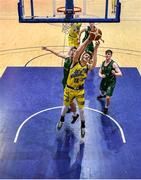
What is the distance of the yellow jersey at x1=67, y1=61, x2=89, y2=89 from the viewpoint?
6277 mm

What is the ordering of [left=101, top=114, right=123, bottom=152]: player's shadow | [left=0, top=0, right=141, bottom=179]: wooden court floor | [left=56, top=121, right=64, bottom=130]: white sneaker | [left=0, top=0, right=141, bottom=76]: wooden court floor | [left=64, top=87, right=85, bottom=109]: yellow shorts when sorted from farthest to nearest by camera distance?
1. [left=0, top=0, right=141, bottom=76]: wooden court floor
2. [left=56, top=121, right=64, bottom=130]: white sneaker
3. [left=101, top=114, right=123, bottom=152]: player's shadow
4. [left=64, top=87, right=85, bottom=109]: yellow shorts
5. [left=0, top=0, right=141, bottom=179]: wooden court floor

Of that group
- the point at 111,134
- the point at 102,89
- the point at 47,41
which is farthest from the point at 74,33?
the point at 111,134

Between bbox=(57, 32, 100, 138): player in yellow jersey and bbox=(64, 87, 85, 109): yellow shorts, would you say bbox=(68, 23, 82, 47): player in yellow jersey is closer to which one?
bbox=(57, 32, 100, 138): player in yellow jersey

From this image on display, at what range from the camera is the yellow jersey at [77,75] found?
20.6ft

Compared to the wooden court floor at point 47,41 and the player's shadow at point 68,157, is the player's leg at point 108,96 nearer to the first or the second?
the player's shadow at point 68,157

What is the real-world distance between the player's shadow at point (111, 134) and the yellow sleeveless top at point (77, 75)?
4.31 feet

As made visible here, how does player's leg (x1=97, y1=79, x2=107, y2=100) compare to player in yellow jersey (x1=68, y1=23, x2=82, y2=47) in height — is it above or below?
below

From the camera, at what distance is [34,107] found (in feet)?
26.2

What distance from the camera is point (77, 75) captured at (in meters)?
6.32

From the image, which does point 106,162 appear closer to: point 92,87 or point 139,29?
point 92,87

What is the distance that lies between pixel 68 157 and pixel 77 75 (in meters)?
1.59

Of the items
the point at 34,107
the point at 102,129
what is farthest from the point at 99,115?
the point at 34,107

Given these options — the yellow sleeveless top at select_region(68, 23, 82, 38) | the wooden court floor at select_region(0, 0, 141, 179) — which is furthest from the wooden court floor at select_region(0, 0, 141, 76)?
the yellow sleeveless top at select_region(68, 23, 82, 38)

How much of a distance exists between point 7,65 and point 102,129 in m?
4.72
